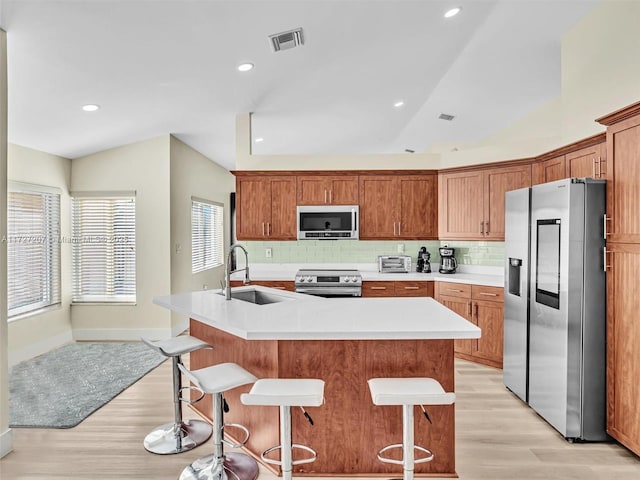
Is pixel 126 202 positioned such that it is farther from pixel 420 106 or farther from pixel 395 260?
pixel 420 106

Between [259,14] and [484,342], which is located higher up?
[259,14]

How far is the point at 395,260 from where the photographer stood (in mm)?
4934

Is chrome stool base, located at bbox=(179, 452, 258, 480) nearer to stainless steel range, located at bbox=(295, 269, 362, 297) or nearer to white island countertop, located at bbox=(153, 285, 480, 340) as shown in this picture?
white island countertop, located at bbox=(153, 285, 480, 340)

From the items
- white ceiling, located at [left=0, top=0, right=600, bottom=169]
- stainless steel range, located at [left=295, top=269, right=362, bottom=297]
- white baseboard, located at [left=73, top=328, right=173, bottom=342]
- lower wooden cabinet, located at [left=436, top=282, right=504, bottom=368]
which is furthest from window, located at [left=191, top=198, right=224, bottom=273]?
lower wooden cabinet, located at [left=436, top=282, right=504, bottom=368]

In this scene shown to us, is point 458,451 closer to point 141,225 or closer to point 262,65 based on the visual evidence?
point 262,65

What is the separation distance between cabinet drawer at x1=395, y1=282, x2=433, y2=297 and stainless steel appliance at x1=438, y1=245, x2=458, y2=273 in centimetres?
43

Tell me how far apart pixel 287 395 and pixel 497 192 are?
355cm

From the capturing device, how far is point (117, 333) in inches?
205

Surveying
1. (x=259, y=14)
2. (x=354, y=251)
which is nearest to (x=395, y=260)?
(x=354, y=251)

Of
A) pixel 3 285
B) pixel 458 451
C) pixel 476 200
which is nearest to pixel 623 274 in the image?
pixel 458 451

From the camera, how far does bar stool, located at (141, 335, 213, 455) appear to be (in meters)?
2.57

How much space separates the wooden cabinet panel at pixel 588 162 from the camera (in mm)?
3000

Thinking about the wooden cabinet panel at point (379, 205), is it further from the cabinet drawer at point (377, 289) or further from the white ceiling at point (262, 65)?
the white ceiling at point (262, 65)

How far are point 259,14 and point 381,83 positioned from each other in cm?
201
